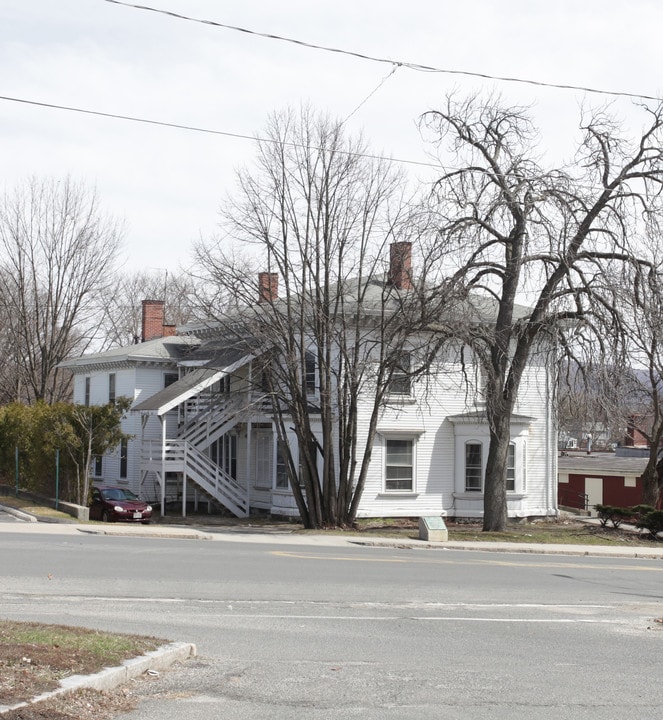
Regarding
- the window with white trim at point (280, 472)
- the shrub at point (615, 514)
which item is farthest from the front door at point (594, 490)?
the window with white trim at point (280, 472)

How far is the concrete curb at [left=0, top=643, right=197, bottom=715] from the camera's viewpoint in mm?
7421

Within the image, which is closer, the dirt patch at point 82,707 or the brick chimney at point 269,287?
the dirt patch at point 82,707

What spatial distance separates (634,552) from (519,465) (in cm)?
1160

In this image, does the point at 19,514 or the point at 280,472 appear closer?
the point at 19,514

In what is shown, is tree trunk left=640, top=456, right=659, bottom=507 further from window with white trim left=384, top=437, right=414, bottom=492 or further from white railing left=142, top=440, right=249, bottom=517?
white railing left=142, top=440, right=249, bottom=517

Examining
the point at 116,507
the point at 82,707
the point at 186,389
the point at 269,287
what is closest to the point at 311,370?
the point at 186,389

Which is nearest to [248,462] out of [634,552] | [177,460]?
[177,460]

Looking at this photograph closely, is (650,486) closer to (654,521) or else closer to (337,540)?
(654,521)

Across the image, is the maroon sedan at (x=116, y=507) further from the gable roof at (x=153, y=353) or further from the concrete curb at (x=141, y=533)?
the gable roof at (x=153, y=353)

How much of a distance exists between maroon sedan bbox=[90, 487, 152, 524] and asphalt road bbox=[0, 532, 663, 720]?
11.9 metres

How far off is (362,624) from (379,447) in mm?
23852

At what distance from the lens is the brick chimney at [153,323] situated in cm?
5028

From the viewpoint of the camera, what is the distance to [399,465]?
3684 centimetres

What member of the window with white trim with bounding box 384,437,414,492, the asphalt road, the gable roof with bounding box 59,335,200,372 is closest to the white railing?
the gable roof with bounding box 59,335,200,372
